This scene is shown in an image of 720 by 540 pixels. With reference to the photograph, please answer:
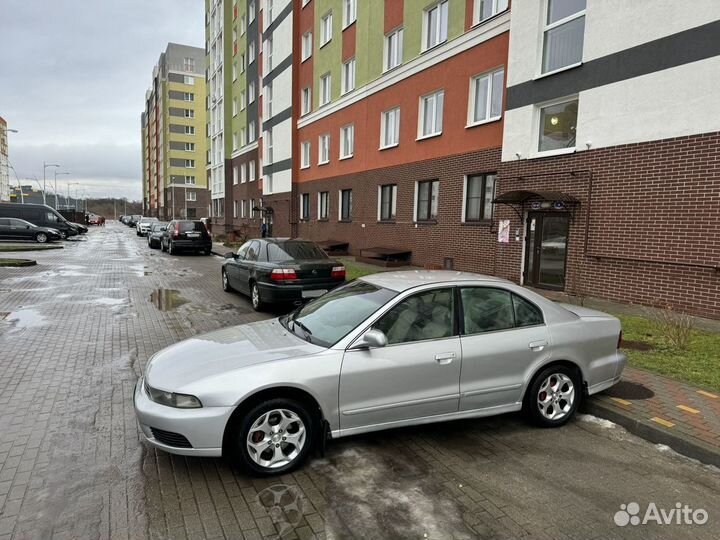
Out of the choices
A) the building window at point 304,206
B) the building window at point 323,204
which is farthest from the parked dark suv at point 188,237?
the building window at point 323,204

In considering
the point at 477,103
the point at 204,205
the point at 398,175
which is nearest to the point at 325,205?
the point at 398,175

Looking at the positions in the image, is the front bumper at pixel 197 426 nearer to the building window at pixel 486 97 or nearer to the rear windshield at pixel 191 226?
the building window at pixel 486 97

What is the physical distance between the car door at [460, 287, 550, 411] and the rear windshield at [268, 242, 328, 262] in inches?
Answer: 238

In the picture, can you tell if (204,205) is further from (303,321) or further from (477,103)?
(303,321)

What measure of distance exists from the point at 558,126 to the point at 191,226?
1879 cm

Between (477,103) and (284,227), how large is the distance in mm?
17587

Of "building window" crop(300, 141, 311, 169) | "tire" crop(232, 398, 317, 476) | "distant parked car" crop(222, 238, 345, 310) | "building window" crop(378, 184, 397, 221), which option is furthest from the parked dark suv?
"tire" crop(232, 398, 317, 476)

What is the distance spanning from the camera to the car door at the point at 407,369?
369 centimetres

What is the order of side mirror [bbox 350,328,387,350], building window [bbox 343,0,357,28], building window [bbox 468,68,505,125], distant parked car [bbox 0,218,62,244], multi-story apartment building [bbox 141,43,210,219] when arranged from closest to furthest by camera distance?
side mirror [bbox 350,328,387,350]
building window [bbox 468,68,505,125]
building window [bbox 343,0,357,28]
distant parked car [bbox 0,218,62,244]
multi-story apartment building [bbox 141,43,210,219]

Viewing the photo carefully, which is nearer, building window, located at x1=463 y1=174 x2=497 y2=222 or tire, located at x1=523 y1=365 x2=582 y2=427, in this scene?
tire, located at x1=523 y1=365 x2=582 y2=427

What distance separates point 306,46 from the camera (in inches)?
1089

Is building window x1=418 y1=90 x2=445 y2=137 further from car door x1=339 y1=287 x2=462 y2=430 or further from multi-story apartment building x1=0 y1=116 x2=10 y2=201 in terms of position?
multi-story apartment building x1=0 y1=116 x2=10 y2=201

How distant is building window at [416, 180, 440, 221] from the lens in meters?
16.4

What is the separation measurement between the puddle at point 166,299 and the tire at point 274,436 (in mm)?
7307
